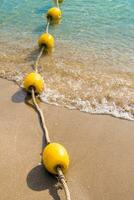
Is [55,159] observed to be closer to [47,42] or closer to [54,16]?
[47,42]

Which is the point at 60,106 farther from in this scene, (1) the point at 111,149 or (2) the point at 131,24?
(2) the point at 131,24

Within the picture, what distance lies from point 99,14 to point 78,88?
14.4 ft

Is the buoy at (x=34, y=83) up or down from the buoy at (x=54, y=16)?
down

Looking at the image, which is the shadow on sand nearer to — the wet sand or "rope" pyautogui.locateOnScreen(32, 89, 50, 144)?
the wet sand

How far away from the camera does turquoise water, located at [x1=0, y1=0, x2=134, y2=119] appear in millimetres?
6441

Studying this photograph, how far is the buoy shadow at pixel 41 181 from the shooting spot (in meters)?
4.43

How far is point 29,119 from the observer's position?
577 cm

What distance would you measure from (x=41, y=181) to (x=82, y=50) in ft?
14.6

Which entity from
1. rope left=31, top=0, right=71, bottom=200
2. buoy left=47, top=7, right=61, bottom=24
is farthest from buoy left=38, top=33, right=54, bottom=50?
buoy left=47, top=7, right=61, bottom=24

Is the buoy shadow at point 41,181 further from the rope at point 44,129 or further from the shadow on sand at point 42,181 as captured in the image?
the rope at point 44,129

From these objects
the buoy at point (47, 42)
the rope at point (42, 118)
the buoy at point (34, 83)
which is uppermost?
the buoy at point (47, 42)

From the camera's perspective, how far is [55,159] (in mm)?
4520

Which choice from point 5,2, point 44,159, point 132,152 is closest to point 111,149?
point 132,152

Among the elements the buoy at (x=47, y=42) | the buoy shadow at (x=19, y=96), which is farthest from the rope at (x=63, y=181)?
the buoy at (x=47, y=42)
